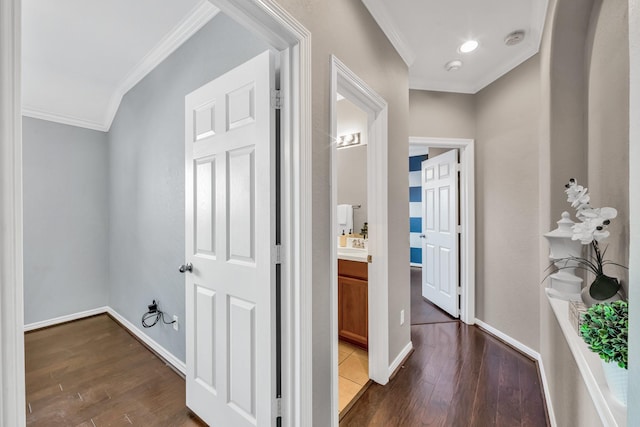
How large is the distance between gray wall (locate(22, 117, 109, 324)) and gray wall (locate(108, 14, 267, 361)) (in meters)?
0.32

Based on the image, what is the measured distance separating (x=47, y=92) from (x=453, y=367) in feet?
15.5

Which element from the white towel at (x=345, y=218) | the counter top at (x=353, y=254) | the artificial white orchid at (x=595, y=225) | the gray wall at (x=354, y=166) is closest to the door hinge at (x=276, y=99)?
the artificial white orchid at (x=595, y=225)

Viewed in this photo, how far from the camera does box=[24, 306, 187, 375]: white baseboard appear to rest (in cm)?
→ 219

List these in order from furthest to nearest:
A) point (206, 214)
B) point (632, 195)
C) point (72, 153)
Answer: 1. point (72, 153)
2. point (206, 214)
3. point (632, 195)

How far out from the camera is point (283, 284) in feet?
3.94

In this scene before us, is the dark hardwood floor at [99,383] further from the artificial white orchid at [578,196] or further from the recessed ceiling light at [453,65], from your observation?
the recessed ceiling light at [453,65]

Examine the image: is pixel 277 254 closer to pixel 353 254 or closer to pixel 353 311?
pixel 353 254

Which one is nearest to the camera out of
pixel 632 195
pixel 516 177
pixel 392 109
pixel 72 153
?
pixel 632 195

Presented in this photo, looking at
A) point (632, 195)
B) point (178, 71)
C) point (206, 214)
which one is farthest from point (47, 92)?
point (632, 195)

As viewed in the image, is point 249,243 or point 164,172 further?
point 164,172

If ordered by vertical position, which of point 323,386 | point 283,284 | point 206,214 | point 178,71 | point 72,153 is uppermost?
point 178,71

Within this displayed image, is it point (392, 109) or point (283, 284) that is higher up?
point (392, 109)

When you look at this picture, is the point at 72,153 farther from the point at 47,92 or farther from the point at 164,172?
the point at 164,172

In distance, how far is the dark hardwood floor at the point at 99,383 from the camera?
170 centimetres
